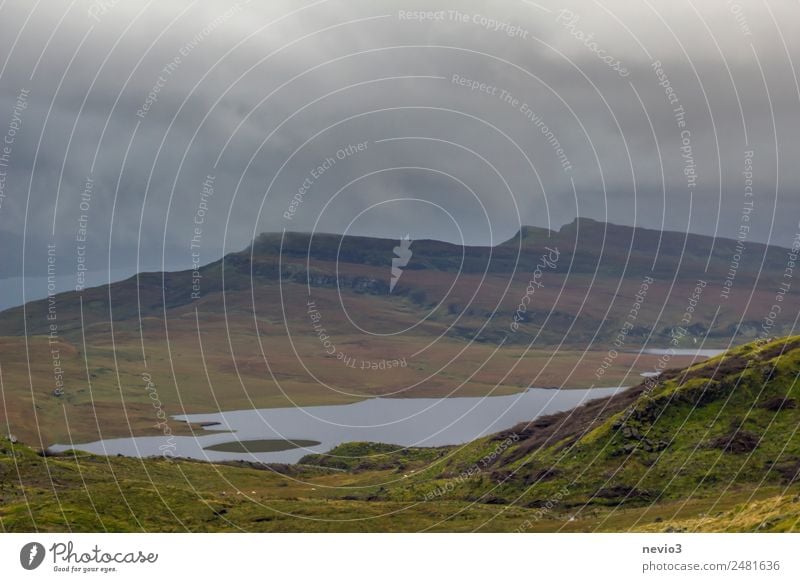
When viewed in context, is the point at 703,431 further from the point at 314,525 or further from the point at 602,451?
the point at 314,525

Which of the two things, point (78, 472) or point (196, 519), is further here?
point (78, 472)

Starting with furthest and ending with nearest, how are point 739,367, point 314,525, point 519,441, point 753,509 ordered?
point 519,441, point 739,367, point 314,525, point 753,509

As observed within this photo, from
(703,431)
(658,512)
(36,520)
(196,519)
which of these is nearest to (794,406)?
(703,431)
